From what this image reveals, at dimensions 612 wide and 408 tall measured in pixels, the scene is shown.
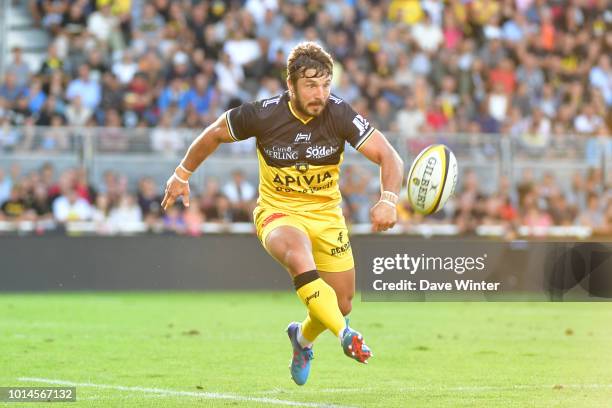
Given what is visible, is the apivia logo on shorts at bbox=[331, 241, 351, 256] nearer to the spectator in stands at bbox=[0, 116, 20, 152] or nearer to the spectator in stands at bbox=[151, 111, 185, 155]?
the spectator in stands at bbox=[151, 111, 185, 155]

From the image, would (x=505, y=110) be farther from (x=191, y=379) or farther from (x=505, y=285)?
(x=191, y=379)

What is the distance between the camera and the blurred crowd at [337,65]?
66.7ft

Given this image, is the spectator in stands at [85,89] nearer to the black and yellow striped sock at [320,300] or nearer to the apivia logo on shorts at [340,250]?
the apivia logo on shorts at [340,250]

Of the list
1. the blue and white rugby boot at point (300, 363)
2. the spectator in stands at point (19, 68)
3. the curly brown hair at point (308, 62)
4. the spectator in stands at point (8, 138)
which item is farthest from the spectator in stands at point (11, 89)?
the curly brown hair at point (308, 62)

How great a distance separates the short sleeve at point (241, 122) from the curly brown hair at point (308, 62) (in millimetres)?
434

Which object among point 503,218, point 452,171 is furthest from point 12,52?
point 452,171

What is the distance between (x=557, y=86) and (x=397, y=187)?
16463mm

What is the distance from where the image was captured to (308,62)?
8320 mm

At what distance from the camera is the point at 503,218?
2006 cm

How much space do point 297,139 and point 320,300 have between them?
1.28 m

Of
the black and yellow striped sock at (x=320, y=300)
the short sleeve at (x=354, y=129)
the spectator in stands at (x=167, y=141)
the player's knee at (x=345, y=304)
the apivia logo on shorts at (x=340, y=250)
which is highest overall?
the short sleeve at (x=354, y=129)

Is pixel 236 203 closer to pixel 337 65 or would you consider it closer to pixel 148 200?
pixel 148 200

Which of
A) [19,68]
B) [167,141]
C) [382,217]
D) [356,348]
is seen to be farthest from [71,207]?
[356,348]

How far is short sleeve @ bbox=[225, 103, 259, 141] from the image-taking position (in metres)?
8.68
